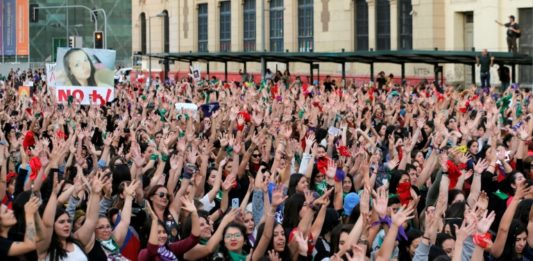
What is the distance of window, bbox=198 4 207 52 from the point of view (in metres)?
65.9

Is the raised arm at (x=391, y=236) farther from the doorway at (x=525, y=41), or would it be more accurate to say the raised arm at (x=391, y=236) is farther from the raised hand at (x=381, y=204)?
the doorway at (x=525, y=41)

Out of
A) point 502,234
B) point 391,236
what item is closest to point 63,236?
point 391,236

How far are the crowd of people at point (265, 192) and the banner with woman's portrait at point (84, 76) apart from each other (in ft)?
11.0

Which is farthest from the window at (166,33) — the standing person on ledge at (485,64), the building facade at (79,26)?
the standing person on ledge at (485,64)

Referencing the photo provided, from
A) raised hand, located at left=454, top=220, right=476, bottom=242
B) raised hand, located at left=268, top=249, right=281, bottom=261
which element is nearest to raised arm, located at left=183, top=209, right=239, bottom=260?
raised hand, located at left=268, top=249, right=281, bottom=261

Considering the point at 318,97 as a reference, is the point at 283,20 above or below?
above

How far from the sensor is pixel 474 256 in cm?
824

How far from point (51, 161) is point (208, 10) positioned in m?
53.6

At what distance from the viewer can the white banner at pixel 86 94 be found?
23328 mm

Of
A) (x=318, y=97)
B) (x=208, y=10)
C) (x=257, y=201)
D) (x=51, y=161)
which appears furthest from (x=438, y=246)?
(x=208, y=10)

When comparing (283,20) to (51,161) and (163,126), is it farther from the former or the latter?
(51,161)

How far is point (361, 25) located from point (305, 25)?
474cm

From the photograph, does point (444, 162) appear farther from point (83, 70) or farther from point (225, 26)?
point (225, 26)

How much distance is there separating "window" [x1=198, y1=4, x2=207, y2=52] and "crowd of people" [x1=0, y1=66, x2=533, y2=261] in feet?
151
